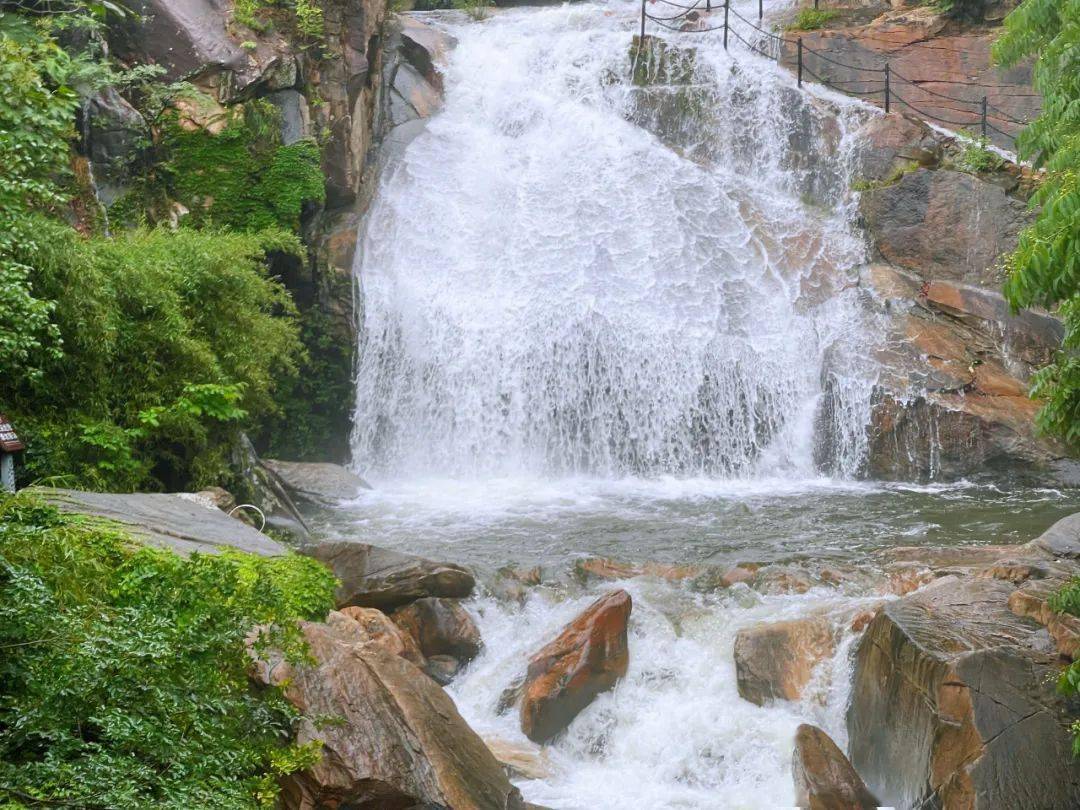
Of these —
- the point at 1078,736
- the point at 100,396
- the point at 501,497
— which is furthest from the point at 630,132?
the point at 1078,736

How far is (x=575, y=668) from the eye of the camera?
8.40 meters

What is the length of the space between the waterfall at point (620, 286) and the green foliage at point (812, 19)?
1.50 meters

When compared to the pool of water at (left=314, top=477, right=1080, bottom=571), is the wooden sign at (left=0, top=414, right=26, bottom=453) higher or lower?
higher

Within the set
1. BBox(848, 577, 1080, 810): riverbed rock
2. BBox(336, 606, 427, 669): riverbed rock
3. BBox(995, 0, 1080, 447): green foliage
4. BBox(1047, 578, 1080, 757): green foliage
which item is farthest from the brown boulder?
BBox(995, 0, 1080, 447): green foliage

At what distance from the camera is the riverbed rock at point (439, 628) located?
9.15m

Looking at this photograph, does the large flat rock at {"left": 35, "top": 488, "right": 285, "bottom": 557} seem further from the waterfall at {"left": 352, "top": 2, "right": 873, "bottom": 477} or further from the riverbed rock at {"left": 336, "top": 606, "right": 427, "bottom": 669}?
the waterfall at {"left": 352, "top": 2, "right": 873, "bottom": 477}

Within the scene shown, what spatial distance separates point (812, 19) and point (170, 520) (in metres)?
19.7

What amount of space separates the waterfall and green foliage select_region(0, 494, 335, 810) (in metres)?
10.2

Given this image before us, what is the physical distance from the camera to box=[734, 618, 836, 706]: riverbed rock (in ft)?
26.8

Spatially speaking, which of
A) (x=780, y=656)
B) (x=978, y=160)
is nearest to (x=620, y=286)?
(x=978, y=160)

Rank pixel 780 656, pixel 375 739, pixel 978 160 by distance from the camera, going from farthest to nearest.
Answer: pixel 978 160 < pixel 780 656 < pixel 375 739

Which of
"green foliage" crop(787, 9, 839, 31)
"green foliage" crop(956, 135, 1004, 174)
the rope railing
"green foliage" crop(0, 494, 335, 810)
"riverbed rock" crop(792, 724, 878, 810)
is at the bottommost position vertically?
"riverbed rock" crop(792, 724, 878, 810)

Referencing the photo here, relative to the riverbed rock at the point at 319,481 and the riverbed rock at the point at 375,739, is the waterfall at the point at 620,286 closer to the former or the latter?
the riverbed rock at the point at 319,481

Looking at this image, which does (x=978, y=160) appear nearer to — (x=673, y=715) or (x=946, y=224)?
(x=946, y=224)
